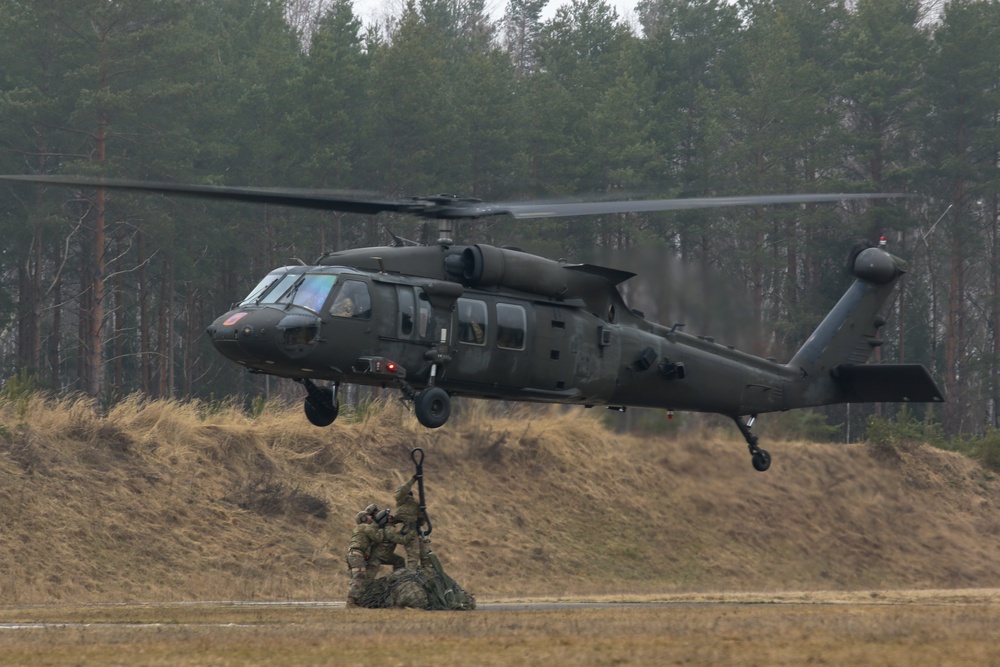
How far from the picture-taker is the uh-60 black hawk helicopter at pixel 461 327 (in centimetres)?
1756

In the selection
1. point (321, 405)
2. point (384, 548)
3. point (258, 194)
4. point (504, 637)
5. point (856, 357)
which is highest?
point (258, 194)

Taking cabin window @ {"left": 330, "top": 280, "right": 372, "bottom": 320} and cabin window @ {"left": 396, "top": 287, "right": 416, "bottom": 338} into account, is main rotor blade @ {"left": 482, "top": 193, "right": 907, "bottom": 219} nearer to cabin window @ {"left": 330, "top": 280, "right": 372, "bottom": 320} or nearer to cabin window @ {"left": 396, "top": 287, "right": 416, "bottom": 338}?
cabin window @ {"left": 396, "top": 287, "right": 416, "bottom": 338}

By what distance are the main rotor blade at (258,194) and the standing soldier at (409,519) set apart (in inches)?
151

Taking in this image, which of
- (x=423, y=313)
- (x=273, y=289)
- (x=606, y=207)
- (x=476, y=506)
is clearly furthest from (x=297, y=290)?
(x=476, y=506)

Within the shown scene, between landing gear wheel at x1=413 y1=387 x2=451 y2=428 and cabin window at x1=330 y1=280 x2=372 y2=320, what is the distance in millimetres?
1311

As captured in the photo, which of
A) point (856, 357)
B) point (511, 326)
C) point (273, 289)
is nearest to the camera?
point (273, 289)

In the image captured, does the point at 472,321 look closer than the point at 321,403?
Yes

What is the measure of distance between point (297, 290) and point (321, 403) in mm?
1966

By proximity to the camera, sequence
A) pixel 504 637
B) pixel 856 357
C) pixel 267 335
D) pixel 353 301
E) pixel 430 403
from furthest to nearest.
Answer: pixel 856 357 < pixel 430 403 < pixel 353 301 < pixel 267 335 < pixel 504 637

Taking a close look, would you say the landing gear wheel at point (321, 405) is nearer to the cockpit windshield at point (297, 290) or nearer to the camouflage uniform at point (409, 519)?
the camouflage uniform at point (409, 519)

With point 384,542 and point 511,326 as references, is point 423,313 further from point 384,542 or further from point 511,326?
point 384,542

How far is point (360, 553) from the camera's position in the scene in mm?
18484

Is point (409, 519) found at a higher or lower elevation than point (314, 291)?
lower

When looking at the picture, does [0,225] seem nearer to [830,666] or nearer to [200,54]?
[200,54]
